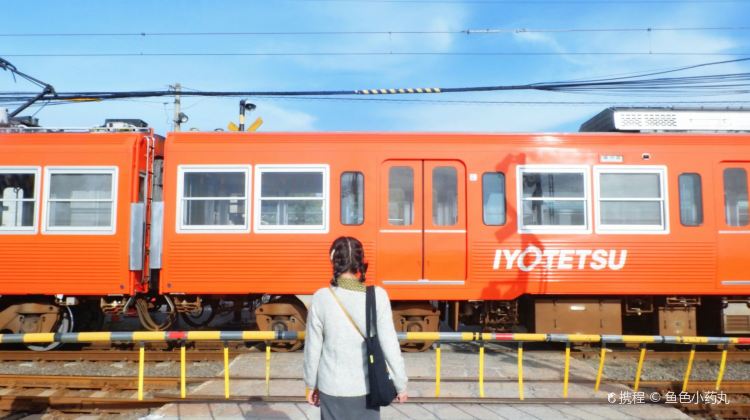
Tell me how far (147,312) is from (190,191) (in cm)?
206

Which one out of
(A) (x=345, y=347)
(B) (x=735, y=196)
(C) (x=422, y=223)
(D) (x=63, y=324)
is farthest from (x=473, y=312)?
(D) (x=63, y=324)

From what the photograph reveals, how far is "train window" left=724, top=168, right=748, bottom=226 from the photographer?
7.64m

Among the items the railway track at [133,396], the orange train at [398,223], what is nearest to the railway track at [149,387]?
the railway track at [133,396]

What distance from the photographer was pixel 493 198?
7.67 m

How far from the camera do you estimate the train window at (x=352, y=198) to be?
7.59 m

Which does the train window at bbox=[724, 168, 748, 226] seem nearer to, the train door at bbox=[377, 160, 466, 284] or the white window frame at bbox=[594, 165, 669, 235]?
the white window frame at bbox=[594, 165, 669, 235]

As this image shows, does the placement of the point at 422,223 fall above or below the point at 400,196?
below

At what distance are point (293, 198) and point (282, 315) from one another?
5.90ft

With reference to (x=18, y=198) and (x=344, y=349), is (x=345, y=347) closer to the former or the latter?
(x=344, y=349)

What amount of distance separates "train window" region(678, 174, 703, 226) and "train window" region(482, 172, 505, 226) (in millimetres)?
2664

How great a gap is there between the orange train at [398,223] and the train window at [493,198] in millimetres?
31

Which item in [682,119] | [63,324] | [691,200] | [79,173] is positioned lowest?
[63,324]

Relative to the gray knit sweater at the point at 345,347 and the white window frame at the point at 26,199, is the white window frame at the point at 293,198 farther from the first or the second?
the gray knit sweater at the point at 345,347

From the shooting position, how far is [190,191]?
25.2ft
